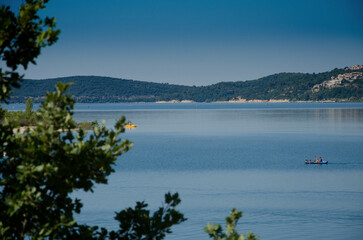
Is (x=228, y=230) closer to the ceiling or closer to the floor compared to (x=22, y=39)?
closer to the floor

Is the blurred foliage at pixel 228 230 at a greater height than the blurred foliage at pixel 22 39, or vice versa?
the blurred foliage at pixel 22 39

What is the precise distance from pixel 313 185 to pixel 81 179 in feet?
76.9

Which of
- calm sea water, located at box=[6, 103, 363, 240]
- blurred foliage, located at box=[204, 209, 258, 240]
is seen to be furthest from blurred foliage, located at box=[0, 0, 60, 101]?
calm sea water, located at box=[6, 103, 363, 240]

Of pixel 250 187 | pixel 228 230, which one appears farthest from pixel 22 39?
pixel 250 187

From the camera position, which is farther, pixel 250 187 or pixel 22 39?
pixel 250 187

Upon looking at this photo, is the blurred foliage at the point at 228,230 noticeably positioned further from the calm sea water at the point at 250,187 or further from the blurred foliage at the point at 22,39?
the calm sea water at the point at 250,187

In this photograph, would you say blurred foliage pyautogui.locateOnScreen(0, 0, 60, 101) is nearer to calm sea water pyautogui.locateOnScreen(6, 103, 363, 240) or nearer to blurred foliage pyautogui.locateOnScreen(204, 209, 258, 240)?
blurred foliage pyautogui.locateOnScreen(204, 209, 258, 240)

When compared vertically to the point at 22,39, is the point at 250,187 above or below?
below

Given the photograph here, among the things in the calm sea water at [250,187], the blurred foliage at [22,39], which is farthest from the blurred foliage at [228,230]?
the calm sea water at [250,187]

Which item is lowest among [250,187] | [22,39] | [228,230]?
[250,187]

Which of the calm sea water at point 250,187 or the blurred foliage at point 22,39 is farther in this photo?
the calm sea water at point 250,187

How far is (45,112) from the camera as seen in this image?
4723 mm

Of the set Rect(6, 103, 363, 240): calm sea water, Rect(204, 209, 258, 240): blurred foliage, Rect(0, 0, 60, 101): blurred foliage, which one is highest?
Rect(0, 0, 60, 101): blurred foliage

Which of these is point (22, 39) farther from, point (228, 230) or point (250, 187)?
point (250, 187)
